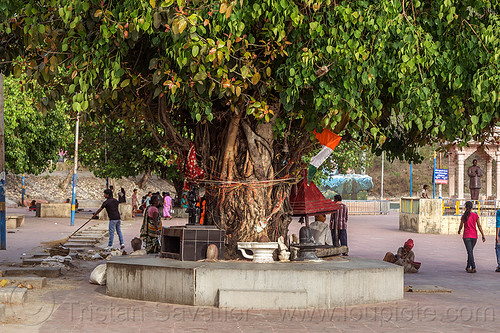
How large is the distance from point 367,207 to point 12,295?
42.8 meters

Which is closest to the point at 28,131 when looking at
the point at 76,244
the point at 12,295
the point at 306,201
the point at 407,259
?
the point at 76,244

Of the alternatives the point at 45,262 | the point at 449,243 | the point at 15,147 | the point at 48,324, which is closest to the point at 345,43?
the point at 48,324

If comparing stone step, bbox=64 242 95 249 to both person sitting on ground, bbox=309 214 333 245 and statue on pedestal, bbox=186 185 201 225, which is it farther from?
statue on pedestal, bbox=186 185 201 225

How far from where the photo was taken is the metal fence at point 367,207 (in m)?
50.0

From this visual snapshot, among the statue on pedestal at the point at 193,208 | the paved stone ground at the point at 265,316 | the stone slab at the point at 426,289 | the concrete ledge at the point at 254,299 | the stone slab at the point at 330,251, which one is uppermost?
the statue on pedestal at the point at 193,208

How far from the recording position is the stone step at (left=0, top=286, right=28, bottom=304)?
9797 mm

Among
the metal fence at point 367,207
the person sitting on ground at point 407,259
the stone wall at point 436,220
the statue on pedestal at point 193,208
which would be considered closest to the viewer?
the statue on pedestal at point 193,208

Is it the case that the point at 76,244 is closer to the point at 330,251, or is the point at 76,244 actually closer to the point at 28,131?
the point at 330,251

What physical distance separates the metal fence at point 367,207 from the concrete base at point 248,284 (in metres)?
39.2

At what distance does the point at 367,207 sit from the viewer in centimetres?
5100

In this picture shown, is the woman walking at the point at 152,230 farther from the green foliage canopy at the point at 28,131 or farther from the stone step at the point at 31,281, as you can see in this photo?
the green foliage canopy at the point at 28,131

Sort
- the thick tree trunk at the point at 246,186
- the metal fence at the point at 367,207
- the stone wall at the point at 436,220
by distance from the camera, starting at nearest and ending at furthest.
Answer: the thick tree trunk at the point at 246,186 < the stone wall at the point at 436,220 < the metal fence at the point at 367,207

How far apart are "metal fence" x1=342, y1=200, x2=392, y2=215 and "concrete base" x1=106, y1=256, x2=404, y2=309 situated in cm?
3918

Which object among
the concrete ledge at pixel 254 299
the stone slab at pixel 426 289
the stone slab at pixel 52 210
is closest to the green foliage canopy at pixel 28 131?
the stone slab at pixel 52 210
